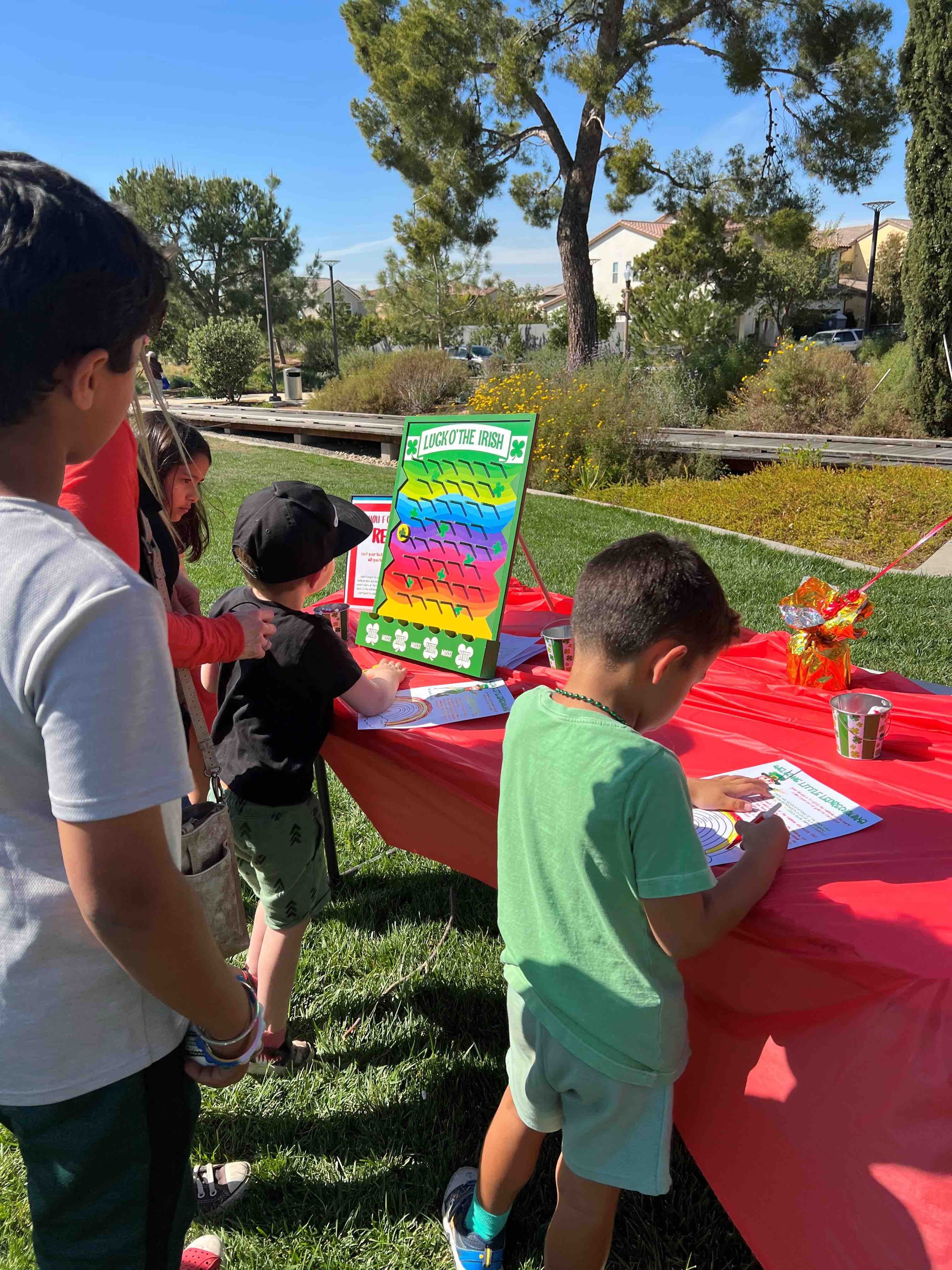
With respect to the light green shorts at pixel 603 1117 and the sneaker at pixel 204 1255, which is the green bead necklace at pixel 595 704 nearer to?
the light green shorts at pixel 603 1117

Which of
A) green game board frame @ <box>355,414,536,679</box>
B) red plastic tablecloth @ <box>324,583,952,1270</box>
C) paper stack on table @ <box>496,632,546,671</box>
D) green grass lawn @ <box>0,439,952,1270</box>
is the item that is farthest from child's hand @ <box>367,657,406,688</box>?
green grass lawn @ <box>0,439,952,1270</box>

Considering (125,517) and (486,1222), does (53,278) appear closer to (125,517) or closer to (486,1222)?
(125,517)

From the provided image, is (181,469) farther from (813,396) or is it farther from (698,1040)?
(813,396)

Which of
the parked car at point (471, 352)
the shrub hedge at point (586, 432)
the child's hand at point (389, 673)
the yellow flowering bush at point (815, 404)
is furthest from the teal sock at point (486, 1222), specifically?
the parked car at point (471, 352)

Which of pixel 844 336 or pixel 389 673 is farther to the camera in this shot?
pixel 844 336

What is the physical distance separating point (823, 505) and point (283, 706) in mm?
7369

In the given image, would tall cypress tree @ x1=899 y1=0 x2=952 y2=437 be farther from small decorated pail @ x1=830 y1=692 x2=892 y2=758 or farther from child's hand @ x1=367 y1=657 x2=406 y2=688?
child's hand @ x1=367 y1=657 x2=406 y2=688

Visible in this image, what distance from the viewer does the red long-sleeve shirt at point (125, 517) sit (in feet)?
5.59

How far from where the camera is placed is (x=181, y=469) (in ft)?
8.10

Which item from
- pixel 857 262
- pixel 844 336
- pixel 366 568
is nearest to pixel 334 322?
pixel 844 336

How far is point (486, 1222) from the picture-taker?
1657 mm

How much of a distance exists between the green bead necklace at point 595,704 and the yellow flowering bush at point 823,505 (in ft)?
19.8

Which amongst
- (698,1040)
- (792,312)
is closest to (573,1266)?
(698,1040)

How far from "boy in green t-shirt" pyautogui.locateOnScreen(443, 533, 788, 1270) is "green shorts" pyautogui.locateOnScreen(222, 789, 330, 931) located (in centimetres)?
80
